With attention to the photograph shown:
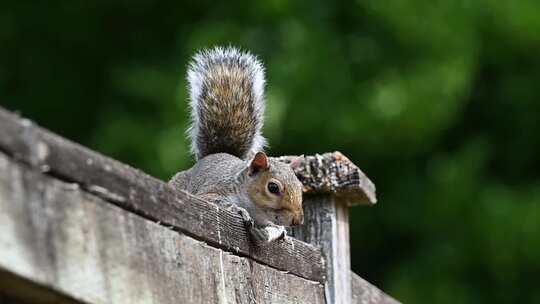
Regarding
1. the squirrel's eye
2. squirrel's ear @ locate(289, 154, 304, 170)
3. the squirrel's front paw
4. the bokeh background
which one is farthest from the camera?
the bokeh background

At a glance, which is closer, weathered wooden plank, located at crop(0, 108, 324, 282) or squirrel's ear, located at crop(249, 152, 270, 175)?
weathered wooden plank, located at crop(0, 108, 324, 282)

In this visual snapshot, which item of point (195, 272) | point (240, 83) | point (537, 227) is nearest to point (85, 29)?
point (537, 227)

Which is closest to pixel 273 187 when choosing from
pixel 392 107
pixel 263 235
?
pixel 263 235

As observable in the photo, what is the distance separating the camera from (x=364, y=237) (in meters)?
5.81

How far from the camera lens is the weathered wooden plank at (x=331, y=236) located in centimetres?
167

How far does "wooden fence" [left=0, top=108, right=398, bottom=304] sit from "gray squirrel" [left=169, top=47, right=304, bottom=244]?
26.2 inches

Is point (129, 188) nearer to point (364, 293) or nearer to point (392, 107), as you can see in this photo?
point (364, 293)

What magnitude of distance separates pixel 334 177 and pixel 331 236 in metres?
0.08

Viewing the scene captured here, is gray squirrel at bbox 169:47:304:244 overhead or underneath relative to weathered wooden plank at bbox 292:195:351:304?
overhead

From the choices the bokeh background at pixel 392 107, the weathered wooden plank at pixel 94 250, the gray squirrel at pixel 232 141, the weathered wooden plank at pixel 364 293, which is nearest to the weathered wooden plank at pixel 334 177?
the weathered wooden plank at pixel 364 293

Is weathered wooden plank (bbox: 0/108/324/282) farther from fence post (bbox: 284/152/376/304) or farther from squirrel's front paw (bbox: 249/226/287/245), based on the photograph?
fence post (bbox: 284/152/376/304)

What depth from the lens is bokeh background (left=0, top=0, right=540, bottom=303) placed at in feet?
16.2

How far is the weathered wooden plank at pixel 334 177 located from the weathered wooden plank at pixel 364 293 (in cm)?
12

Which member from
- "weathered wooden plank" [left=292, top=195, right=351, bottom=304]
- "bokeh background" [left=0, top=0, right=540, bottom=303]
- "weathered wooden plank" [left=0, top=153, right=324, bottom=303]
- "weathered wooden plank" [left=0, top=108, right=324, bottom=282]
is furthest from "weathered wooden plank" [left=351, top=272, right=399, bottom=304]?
"bokeh background" [left=0, top=0, right=540, bottom=303]
